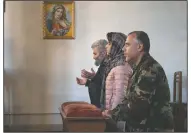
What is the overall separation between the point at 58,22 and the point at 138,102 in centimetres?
72

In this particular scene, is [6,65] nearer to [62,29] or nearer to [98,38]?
[62,29]

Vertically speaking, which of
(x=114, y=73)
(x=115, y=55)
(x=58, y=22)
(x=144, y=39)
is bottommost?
(x=114, y=73)

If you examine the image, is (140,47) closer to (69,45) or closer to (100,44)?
(100,44)

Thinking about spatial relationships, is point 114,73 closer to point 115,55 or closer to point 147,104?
point 115,55

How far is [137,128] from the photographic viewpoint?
2.23 metres

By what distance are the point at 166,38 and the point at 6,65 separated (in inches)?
40.9

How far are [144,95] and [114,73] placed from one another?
0.78 ft

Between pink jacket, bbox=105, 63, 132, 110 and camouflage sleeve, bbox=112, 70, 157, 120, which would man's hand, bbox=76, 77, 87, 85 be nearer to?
pink jacket, bbox=105, 63, 132, 110

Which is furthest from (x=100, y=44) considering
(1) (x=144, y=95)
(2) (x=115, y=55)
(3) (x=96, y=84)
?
(1) (x=144, y=95)

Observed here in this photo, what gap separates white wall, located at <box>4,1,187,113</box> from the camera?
221 centimetres

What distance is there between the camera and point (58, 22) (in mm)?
2219

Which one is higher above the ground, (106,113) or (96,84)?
(96,84)

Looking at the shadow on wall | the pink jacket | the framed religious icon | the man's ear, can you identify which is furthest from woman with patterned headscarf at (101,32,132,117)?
the shadow on wall

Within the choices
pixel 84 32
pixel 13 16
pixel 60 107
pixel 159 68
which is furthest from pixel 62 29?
pixel 159 68
